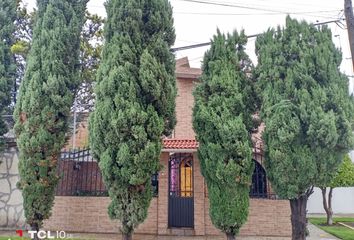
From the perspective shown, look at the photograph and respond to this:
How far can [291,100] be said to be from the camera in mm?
8508

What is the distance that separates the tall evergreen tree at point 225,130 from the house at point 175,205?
1.63 metres

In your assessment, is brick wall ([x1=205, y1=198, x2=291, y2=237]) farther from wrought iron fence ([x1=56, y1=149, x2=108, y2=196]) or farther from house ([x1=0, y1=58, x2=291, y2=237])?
wrought iron fence ([x1=56, y1=149, x2=108, y2=196])

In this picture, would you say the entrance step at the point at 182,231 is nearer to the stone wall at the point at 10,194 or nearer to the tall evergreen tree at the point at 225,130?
the tall evergreen tree at the point at 225,130

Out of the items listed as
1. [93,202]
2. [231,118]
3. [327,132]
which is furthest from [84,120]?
[327,132]

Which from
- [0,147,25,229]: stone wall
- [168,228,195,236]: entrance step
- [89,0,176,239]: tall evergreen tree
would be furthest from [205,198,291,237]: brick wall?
[0,147,25,229]: stone wall

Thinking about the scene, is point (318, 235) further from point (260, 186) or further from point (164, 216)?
point (164, 216)

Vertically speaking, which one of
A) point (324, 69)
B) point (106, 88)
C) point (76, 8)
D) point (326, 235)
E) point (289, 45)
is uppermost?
point (76, 8)

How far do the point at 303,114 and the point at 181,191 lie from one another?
523 centimetres

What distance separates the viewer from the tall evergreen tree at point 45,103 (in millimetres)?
8797

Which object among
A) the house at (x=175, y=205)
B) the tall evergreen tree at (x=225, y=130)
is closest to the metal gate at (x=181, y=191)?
the house at (x=175, y=205)

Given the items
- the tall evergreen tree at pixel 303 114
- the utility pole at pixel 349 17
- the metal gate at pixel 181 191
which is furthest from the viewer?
the metal gate at pixel 181 191

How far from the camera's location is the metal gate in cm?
1112

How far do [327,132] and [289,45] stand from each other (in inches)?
106

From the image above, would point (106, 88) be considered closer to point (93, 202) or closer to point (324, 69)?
point (93, 202)
